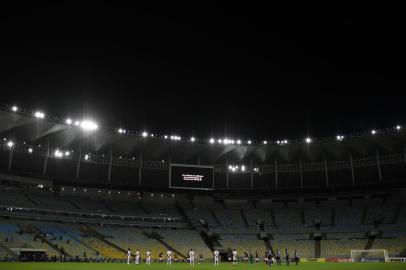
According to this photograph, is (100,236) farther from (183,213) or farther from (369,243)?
(369,243)

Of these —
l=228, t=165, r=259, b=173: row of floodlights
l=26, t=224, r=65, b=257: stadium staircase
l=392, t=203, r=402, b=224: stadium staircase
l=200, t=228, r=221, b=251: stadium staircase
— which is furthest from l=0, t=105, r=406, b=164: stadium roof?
l=26, t=224, r=65, b=257: stadium staircase

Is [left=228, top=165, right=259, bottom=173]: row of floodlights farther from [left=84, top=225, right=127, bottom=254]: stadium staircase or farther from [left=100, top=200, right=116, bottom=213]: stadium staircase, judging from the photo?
[left=84, top=225, right=127, bottom=254]: stadium staircase

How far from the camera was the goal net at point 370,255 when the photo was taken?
179 ft

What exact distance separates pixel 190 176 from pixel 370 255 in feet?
104

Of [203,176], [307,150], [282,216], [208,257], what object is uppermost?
[307,150]

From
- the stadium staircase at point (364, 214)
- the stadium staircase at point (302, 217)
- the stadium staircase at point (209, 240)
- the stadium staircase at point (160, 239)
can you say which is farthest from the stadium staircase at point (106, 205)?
the stadium staircase at point (364, 214)

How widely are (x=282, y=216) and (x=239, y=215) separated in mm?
8152

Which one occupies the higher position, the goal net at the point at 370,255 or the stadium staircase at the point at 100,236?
the stadium staircase at the point at 100,236

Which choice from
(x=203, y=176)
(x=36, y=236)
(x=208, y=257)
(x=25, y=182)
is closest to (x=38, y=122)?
(x=25, y=182)

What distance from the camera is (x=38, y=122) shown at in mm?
62375

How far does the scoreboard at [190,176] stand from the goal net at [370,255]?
2679cm

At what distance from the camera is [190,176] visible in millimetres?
72750

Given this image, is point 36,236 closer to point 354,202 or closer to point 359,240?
point 359,240

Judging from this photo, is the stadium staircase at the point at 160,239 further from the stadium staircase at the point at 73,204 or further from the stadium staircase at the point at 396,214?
the stadium staircase at the point at 396,214
